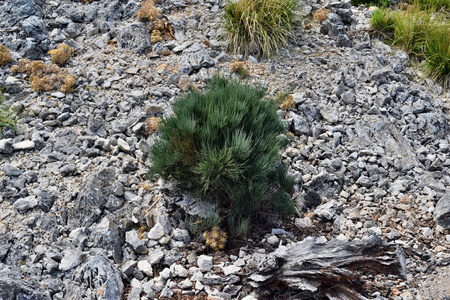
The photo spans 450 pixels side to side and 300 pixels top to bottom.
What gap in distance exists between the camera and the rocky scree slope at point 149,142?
381 cm

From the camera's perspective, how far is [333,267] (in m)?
3.46

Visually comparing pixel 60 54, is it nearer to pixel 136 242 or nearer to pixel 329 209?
pixel 136 242

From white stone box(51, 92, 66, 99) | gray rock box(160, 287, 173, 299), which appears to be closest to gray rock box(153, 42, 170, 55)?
white stone box(51, 92, 66, 99)

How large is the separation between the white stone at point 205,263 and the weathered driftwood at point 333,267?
1.59 feet

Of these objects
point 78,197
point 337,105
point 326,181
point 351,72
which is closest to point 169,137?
point 78,197

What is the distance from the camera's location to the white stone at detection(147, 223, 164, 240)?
4125mm

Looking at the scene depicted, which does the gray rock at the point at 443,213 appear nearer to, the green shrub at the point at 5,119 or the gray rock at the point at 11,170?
the gray rock at the point at 11,170

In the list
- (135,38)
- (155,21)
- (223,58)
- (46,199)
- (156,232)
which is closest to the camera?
(156,232)

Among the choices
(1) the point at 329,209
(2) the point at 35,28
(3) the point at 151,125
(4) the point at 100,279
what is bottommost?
(1) the point at 329,209

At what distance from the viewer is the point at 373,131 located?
598cm

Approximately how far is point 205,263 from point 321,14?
18.6ft

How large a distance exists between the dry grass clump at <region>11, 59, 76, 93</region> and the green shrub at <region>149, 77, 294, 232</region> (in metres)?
2.11

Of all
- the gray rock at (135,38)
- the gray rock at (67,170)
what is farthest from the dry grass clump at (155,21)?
the gray rock at (67,170)

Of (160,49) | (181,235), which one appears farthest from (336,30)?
(181,235)
